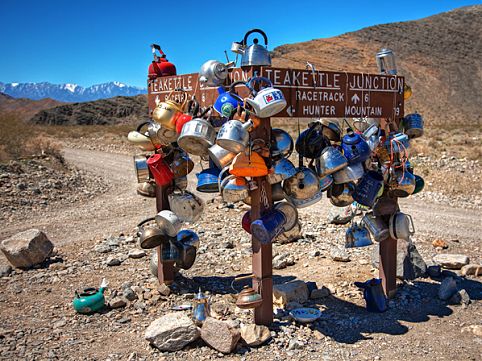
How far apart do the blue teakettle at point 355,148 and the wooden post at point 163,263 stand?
1844mm

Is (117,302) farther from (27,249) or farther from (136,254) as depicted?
(27,249)

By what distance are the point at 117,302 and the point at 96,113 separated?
5847cm

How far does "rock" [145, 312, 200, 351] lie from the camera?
3.87 m

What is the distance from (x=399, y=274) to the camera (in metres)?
5.43

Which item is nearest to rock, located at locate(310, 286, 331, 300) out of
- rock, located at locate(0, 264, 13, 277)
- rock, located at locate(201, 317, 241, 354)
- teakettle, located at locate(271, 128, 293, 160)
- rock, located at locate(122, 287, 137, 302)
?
rock, located at locate(201, 317, 241, 354)

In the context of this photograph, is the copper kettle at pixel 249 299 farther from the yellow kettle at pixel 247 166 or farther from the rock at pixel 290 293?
the yellow kettle at pixel 247 166

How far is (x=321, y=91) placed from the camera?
4484 mm

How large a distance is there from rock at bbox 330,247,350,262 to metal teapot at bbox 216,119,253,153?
289cm

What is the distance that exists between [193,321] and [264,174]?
4.41ft

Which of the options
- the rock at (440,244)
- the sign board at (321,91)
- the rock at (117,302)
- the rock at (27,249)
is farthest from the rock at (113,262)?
the rock at (440,244)

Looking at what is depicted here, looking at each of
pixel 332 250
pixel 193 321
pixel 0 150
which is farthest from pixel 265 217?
pixel 0 150

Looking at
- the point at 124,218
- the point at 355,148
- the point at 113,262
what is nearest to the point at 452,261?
the point at 355,148

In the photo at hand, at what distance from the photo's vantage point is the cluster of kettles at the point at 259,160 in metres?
3.87

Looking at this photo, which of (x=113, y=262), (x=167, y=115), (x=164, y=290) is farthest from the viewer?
(x=113, y=262)
